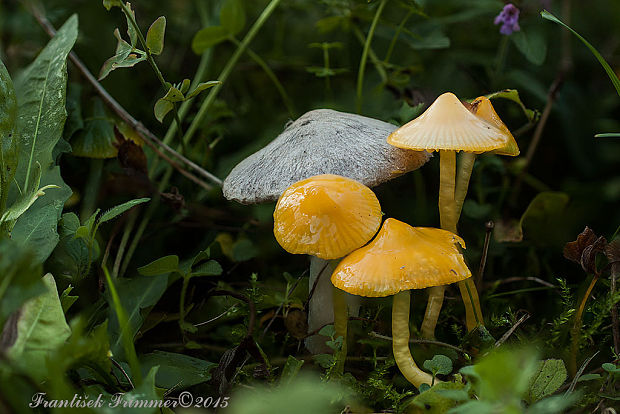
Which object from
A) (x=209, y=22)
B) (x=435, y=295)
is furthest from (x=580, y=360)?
(x=209, y=22)

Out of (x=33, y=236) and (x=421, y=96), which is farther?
(x=421, y=96)

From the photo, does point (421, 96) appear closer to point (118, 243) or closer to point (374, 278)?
point (374, 278)

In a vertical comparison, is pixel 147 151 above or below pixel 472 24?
below

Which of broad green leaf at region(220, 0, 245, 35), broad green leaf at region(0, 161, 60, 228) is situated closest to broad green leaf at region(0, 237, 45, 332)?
broad green leaf at region(0, 161, 60, 228)

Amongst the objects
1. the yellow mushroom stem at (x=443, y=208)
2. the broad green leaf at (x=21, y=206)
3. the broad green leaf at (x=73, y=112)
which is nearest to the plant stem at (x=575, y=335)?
the yellow mushroom stem at (x=443, y=208)

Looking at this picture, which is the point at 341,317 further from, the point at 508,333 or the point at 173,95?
the point at 173,95

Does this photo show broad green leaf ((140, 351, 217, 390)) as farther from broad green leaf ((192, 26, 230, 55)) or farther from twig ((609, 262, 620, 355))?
broad green leaf ((192, 26, 230, 55))

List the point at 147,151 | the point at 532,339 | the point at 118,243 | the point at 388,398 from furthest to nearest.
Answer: the point at 147,151 → the point at 118,243 → the point at 532,339 → the point at 388,398
